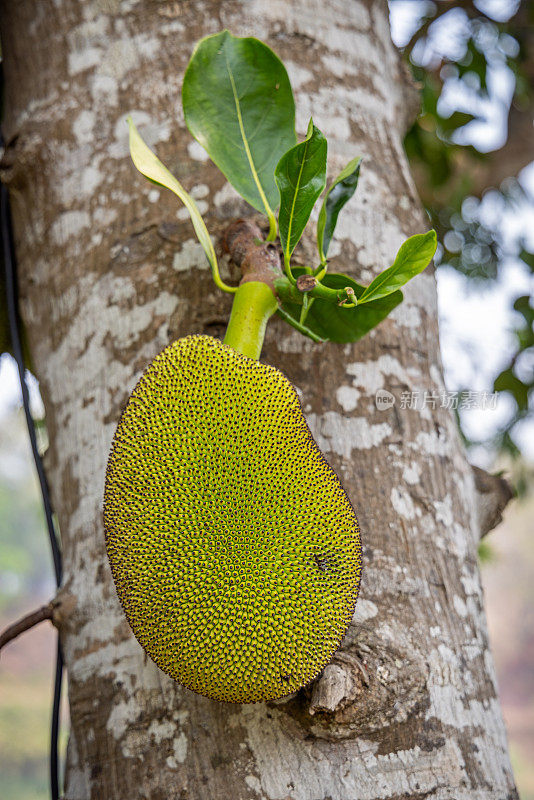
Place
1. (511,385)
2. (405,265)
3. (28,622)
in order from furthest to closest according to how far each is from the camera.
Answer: (511,385) < (28,622) < (405,265)

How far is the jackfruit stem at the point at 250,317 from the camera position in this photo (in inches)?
25.1

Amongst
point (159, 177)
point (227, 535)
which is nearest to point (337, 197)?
point (159, 177)

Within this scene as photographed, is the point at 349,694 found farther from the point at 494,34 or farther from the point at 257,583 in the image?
the point at 494,34

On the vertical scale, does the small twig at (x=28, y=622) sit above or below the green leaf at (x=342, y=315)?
below

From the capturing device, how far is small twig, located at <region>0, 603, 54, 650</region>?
72cm

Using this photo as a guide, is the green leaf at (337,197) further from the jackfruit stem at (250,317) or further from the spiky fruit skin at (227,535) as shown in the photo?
the spiky fruit skin at (227,535)

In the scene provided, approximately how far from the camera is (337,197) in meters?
0.69

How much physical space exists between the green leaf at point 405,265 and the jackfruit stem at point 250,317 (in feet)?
0.29

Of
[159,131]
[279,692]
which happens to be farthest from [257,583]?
[159,131]

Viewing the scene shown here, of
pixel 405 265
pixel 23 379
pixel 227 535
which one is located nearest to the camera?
pixel 227 535

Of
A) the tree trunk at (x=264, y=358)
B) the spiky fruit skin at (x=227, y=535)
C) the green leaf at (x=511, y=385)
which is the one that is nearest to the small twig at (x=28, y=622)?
the tree trunk at (x=264, y=358)

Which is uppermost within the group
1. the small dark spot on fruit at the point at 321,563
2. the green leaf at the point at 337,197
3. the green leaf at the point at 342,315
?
the green leaf at the point at 337,197

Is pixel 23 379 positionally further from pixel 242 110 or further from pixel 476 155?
pixel 476 155

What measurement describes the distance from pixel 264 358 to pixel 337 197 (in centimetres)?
17
